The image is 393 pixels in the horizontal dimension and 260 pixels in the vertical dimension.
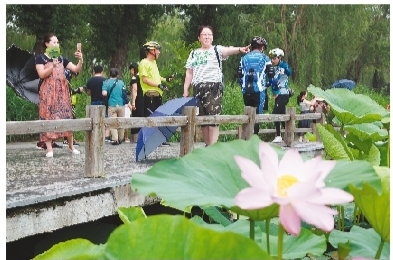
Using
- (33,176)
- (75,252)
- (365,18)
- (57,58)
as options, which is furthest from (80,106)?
(75,252)

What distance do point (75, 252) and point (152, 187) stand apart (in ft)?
0.49

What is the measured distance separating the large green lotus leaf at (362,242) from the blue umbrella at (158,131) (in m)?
3.07

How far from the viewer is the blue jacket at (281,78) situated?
557 centimetres

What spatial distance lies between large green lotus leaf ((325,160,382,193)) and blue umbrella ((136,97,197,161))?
3.20 meters

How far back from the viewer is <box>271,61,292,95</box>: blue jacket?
5570 millimetres

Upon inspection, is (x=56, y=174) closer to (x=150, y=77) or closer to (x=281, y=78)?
(x=150, y=77)

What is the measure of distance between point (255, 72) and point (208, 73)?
78 cm

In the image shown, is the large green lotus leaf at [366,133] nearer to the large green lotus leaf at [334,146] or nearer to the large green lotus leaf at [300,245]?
the large green lotus leaf at [334,146]

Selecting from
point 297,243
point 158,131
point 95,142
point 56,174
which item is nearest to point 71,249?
point 297,243

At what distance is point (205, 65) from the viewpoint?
4059mm

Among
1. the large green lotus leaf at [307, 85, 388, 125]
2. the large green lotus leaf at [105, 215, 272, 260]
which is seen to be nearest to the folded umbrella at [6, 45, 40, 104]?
the large green lotus leaf at [307, 85, 388, 125]

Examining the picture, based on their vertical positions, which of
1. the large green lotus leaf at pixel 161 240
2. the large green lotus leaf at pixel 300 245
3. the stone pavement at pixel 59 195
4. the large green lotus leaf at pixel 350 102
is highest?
the large green lotus leaf at pixel 350 102

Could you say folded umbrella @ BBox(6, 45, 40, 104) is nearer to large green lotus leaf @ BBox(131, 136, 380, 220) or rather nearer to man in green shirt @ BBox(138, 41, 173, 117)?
man in green shirt @ BBox(138, 41, 173, 117)

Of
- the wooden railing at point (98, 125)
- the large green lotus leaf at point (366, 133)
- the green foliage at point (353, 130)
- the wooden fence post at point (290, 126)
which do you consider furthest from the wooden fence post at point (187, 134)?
the large green lotus leaf at point (366, 133)
